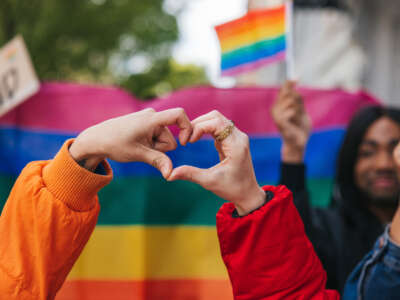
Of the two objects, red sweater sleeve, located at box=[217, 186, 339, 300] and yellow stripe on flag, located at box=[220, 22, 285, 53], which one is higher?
yellow stripe on flag, located at box=[220, 22, 285, 53]

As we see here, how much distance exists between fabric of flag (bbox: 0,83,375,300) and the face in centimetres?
41

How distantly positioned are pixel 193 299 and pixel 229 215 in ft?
3.34

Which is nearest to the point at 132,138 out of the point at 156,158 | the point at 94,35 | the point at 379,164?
the point at 156,158

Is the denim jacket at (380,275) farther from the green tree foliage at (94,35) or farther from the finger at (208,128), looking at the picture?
the green tree foliage at (94,35)

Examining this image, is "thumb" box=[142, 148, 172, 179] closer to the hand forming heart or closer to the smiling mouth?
the hand forming heart

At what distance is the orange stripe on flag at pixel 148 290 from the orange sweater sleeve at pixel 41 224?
0.80 m

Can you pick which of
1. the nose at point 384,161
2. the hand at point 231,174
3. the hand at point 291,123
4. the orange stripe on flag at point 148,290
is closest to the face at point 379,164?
the nose at point 384,161

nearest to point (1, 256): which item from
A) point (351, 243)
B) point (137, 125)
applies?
point (137, 125)

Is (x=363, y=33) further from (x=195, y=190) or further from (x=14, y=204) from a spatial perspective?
(x=14, y=204)

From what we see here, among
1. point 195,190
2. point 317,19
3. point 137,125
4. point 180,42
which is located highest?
point 137,125

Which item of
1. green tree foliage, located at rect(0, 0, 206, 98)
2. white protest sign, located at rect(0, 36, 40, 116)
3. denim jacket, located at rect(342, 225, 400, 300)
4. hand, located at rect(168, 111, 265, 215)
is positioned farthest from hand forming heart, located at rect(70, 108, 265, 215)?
green tree foliage, located at rect(0, 0, 206, 98)

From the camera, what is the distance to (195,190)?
210cm

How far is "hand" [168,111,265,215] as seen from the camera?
3.44ft

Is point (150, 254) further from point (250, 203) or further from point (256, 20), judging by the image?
point (256, 20)
